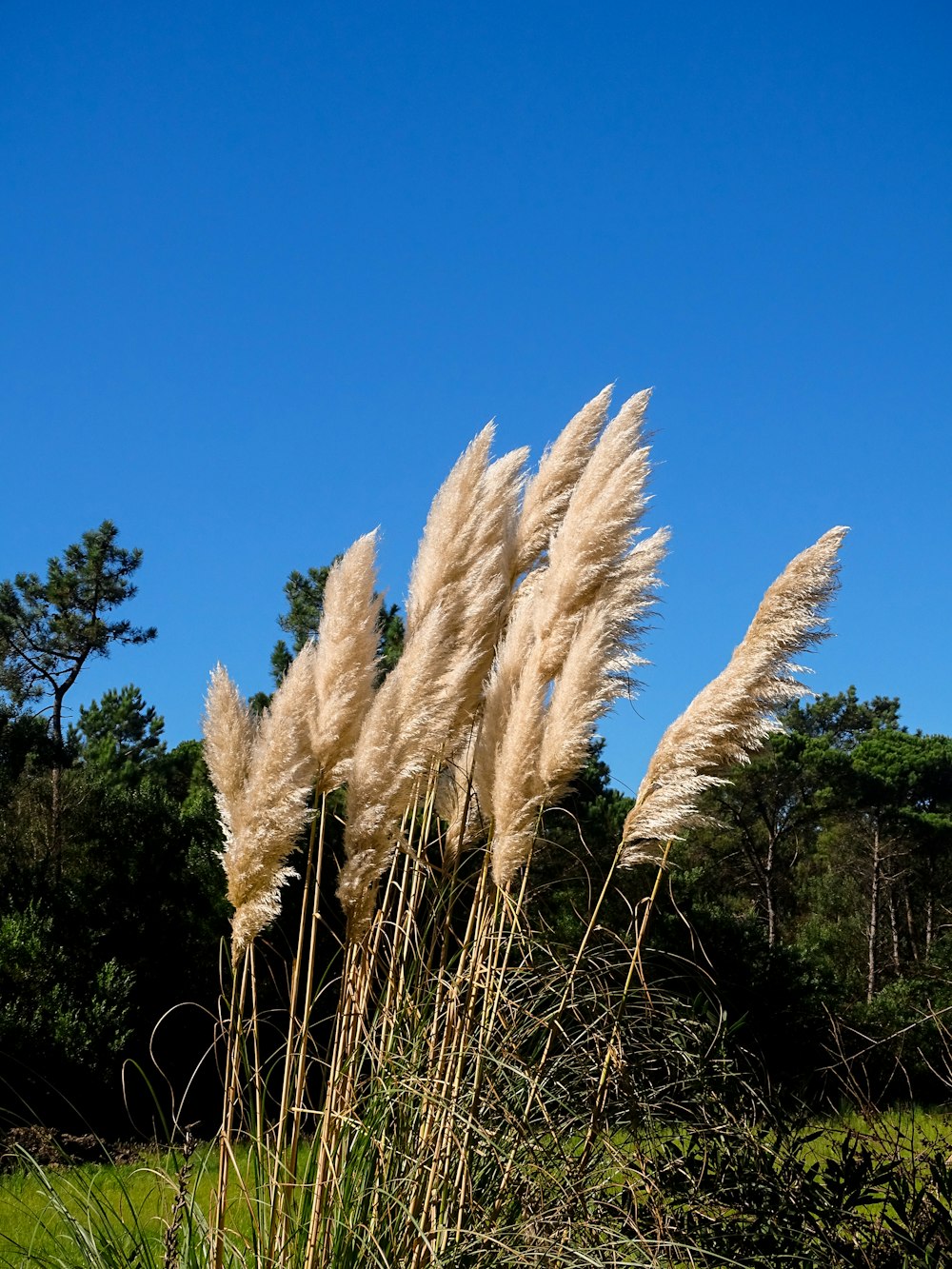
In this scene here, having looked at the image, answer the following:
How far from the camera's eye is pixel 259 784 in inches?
104

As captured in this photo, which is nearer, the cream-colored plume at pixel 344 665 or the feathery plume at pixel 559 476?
the cream-colored plume at pixel 344 665

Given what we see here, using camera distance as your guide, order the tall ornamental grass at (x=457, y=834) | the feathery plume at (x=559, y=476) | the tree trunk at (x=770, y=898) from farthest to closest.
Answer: the tree trunk at (x=770, y=898)
the feathery plume at (x=559, y=476)
the tall ornamental grass at (x=457, y=834)

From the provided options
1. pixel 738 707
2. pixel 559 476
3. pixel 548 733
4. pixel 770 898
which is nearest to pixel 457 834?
pixel 548 733

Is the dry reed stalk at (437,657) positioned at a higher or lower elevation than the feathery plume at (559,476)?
lower

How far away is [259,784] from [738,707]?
1.16m

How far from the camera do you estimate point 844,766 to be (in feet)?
65.7

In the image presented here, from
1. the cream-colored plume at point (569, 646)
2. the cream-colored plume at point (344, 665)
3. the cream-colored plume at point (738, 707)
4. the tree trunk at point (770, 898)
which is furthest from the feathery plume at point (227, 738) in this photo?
the tree trunk at point (770, 898)

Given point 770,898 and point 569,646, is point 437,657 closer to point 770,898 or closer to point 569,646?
point 569,646

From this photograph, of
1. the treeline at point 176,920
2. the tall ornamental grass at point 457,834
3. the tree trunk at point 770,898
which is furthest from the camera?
the tree trunk at point 770,898

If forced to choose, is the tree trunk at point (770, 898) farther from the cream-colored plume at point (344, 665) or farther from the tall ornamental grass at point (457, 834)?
the cream-colored plume at point (344, 665)

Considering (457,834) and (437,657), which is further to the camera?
(457,834)

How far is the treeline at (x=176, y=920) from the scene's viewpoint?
7789 millimetres

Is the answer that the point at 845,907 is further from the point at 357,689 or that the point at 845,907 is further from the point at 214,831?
the point at 357,689

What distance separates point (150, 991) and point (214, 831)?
152 centimetres
